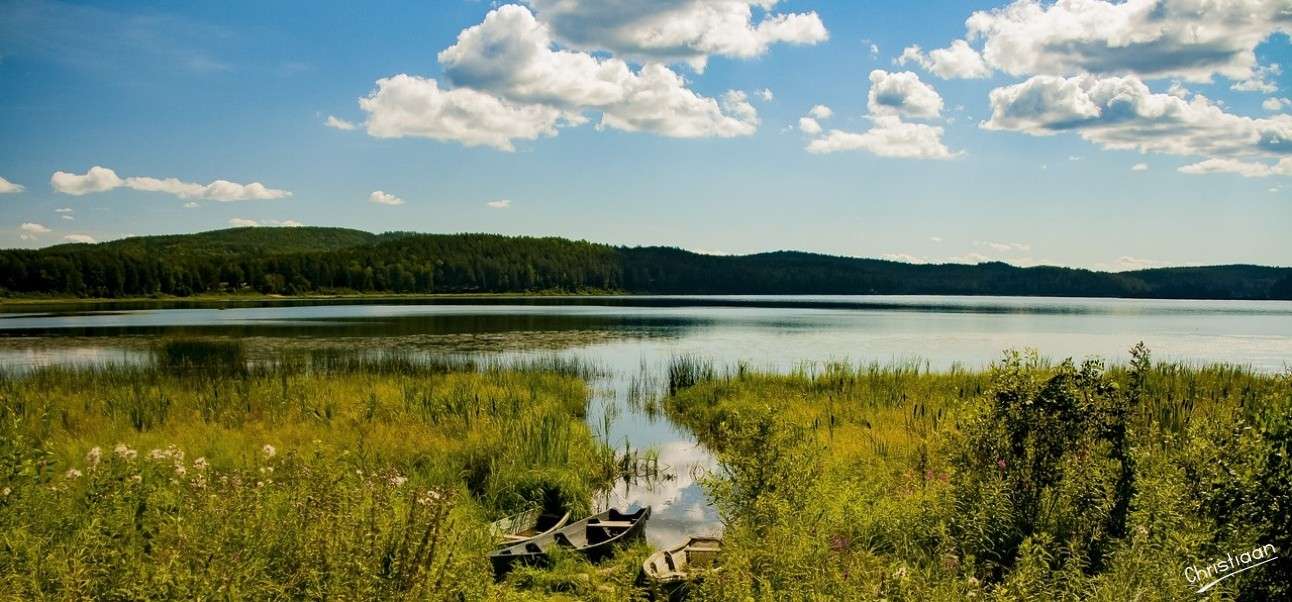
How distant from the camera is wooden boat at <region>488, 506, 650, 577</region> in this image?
406 inches

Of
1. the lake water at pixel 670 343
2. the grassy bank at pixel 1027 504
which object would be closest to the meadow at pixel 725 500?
the grassy bank at pixel 1027 504

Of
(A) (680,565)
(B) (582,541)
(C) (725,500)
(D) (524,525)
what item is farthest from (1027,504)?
(D) (524,525)

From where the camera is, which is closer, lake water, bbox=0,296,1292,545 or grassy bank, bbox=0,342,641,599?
grassy bank, bbox=0,342,641,599

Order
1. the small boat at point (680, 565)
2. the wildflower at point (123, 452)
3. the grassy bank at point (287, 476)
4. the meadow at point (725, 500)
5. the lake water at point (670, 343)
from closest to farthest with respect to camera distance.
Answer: the grassy bank at point (287, 476) < the meadow at point (725, 500) < the wildflower at point (123, 452) < the small boat at point (680, 565) < the lake water at point (670, 343)

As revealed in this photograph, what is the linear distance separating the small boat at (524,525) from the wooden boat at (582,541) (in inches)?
8.3

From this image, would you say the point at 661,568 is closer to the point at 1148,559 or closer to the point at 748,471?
the point at 748,471

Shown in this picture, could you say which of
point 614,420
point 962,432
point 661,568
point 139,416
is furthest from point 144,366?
point 962,432

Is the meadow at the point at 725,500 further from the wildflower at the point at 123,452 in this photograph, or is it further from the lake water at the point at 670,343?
the lake water at the point at 670,343

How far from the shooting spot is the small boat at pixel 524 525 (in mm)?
11430

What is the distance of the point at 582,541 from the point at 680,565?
8.07ft

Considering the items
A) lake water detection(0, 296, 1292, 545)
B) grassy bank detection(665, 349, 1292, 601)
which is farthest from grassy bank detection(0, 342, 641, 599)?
grassy bank detection(665, 349, 1292, 601)

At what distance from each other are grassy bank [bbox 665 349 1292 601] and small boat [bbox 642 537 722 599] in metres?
0.61

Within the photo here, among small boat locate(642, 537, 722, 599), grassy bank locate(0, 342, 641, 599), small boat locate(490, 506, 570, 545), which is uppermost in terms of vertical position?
grassy bank locate(0, 342, 641, 599)

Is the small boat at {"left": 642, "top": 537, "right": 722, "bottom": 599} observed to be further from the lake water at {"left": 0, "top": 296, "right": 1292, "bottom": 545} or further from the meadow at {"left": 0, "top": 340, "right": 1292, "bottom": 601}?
the lake water at {"left": 0, "top": 296, "right": 1292, "bottom": 545}
